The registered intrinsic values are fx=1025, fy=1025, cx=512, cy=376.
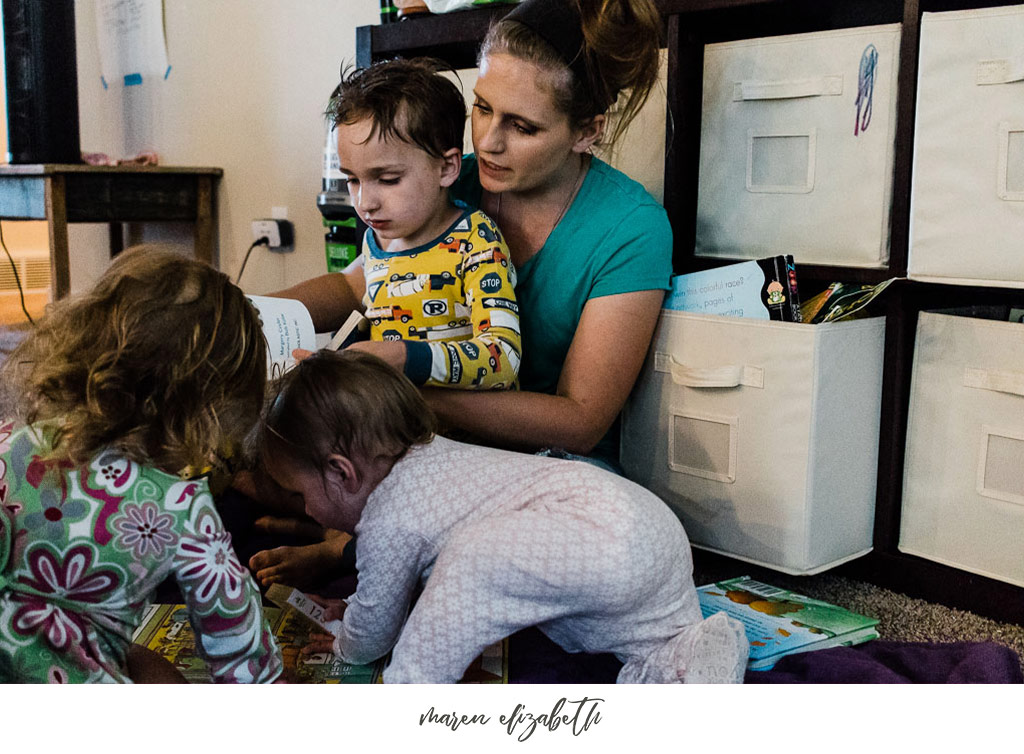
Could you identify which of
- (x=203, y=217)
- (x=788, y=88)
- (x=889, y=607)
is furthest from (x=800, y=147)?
(x=203, y=217)

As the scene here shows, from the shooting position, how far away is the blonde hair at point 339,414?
97 cm

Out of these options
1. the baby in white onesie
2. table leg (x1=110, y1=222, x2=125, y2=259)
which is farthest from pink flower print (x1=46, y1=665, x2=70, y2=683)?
table leg (x1=110, y1=222, x2=125, y2=259)

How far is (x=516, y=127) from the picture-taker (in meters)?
1.23

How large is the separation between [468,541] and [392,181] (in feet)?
1.73

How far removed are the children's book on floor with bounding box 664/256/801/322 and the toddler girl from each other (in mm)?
634

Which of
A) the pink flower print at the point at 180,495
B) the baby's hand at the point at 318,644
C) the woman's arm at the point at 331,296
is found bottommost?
the baby's hand at the point at 318,644

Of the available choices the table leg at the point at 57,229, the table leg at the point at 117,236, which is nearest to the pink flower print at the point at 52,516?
the table leg at the point at 57,229

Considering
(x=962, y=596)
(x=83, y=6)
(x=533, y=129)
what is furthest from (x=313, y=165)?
(x=962, y=596)

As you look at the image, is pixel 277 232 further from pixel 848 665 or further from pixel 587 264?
pixel 848 665

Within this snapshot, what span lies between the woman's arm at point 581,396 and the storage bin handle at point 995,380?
0.37 m

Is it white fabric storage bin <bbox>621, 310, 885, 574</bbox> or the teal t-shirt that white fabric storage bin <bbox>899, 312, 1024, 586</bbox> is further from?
the teal t-shirt

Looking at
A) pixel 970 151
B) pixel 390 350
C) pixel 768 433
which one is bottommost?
pixel 768 433

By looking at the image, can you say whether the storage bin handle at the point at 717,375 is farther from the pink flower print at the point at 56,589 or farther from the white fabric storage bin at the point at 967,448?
the pink flower print at the point at 56,589

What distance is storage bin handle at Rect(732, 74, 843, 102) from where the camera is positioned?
1214 millimetres
